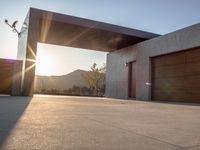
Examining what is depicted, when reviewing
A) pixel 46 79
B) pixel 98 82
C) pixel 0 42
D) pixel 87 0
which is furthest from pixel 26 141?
pixel 46 79

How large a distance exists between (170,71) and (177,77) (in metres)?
0.78

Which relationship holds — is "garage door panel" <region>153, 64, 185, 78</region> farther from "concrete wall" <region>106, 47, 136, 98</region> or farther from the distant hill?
the distant hill

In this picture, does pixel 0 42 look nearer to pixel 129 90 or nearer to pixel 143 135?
pixel 129 90

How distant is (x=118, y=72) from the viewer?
25031mm

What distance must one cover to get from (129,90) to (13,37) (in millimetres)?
10623

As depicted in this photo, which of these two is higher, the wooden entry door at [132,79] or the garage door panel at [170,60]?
the garage door panel at [170,60]

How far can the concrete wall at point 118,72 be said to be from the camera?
23188 mm

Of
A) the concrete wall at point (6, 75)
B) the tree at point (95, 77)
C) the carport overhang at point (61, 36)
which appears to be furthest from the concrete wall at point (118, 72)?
the tree at point (95, 77)

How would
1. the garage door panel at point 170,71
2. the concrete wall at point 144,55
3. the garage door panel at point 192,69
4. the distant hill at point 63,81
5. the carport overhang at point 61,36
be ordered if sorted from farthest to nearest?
the distant hill at point 63,81 → the garage door panel at point 170,71 → the carport overhang at point 61,36 → the concrete wall at point 144,55 → the garage door panel at point 192,69

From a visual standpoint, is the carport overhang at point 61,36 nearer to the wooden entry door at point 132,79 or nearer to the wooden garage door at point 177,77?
the wooden entry door at point 132,79

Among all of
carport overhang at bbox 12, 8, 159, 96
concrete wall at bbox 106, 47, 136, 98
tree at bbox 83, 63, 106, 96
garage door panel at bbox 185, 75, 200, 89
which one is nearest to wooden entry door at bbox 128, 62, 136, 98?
concrete wall at bbox 106, 47, 136, 98

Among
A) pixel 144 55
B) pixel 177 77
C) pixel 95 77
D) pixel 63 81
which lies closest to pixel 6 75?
pixel 144 55

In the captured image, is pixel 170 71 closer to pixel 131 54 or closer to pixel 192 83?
pixel 192 83

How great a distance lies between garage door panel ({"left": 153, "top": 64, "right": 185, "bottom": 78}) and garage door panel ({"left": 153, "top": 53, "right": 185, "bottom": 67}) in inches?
10.1
